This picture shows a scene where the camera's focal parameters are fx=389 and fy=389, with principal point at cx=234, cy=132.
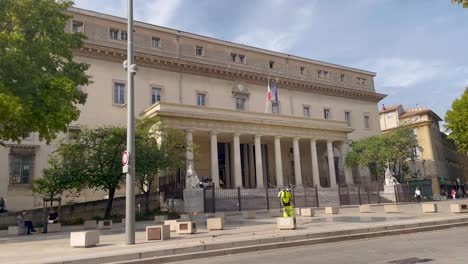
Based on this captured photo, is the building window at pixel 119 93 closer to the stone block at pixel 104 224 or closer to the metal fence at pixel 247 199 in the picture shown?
the metal fence at pixel 247 199

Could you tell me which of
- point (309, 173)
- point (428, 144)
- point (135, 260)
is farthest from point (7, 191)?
point (428, 144)

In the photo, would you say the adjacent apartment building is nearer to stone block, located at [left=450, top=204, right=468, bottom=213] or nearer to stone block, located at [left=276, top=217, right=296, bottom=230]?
stone block, located at [left=450, top=204, right=468, bottom=213]

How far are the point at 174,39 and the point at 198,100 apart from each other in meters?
6.70

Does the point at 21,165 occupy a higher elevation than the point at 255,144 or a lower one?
lower

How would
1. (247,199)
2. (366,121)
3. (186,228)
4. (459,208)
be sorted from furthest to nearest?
(366,121)
(247,199)
(459,208)
(186,228)

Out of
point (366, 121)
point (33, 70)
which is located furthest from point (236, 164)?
point (366, 121)

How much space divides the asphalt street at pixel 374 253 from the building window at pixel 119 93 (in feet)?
93.3

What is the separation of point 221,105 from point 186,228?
27.6m

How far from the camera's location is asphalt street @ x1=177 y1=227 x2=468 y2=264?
8291 mm

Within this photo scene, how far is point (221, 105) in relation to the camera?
41.7 meters

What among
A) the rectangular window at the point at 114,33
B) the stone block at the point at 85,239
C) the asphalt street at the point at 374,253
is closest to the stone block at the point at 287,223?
the asphalt street at the point at 374,253

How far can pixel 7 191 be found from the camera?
2931 cm

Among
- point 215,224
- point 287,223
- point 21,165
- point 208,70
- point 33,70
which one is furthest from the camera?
point 208,70

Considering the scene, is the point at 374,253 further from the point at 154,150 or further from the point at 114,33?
the point at 114,33
